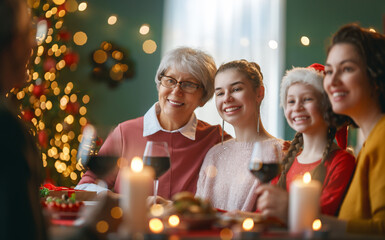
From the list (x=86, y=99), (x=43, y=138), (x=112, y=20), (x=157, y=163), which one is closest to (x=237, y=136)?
(x=157, y=163)

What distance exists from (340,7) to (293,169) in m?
3.33

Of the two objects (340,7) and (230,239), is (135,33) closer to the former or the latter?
(340,7)

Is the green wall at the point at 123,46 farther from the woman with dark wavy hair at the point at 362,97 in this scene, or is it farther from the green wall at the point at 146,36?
the woman with dark wavy hair at the point at 362,97

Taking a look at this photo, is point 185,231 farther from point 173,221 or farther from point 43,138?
point 43,138

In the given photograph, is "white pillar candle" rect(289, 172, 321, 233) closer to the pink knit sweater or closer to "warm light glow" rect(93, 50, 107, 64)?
the pink knit sweater

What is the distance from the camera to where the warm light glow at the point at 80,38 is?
4281 mm

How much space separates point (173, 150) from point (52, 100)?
6.61 ft

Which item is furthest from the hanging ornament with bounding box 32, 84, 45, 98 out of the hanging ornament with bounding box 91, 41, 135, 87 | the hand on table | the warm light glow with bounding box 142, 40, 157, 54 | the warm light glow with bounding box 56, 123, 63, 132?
the hand on table

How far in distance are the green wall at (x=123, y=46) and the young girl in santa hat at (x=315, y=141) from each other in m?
2.81

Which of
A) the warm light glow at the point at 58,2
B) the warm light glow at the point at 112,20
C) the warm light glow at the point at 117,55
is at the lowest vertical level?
the warm light glow at the point at 117,55

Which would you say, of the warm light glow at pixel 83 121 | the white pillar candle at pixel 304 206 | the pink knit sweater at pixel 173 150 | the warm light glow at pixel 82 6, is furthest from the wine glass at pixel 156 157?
the warm light glow at pixel 82 6

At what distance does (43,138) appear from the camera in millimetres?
3830

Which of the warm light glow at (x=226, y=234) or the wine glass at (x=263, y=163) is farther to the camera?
the wine glass at (x=263, y=163)

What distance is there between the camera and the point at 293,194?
1088 mm
